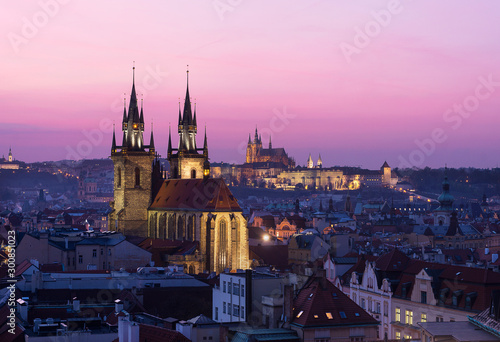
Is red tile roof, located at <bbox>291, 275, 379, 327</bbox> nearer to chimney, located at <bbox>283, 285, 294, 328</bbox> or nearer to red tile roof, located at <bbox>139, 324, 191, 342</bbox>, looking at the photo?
chimney, located at <bbox>283, 285, 294, 328</bbox>

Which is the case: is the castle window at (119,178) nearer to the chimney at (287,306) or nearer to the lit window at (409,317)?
the lit window at (409,317)

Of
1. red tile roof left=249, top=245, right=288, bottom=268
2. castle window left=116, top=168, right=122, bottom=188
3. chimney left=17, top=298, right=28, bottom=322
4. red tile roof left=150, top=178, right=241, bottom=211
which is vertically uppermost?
castle window left=116, top=168, right=122, bottom=188

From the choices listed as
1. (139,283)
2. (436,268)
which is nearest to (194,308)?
(139,283)

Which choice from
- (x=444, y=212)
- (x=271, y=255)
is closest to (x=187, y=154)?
(x=271, y=255)

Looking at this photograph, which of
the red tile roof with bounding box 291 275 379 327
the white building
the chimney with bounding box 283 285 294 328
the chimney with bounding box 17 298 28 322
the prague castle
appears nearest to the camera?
the red tile roof with bounding box 291 275 379 327

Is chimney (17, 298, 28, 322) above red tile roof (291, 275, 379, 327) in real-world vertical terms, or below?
below

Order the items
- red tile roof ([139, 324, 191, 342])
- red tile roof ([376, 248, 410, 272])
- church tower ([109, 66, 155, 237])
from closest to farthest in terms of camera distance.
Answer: red tile roof ([139, 324, 191, 342]) → red tile roof ([376, 248, 410, 272]) → church tower ([109, 66, 155, 237])

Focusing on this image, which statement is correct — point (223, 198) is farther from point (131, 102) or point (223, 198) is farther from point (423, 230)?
point (423, 230)

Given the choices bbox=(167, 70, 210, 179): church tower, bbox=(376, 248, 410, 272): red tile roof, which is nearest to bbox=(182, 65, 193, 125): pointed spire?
bbox=(167, 70, 210, 179): church tower

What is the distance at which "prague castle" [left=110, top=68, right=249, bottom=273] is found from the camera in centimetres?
9175

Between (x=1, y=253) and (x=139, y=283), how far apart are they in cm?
2627

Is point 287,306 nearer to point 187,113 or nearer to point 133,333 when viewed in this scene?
point 133,333

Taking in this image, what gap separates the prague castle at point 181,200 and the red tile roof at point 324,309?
4811 centimetres

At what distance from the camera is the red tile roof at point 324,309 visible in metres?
38.2
